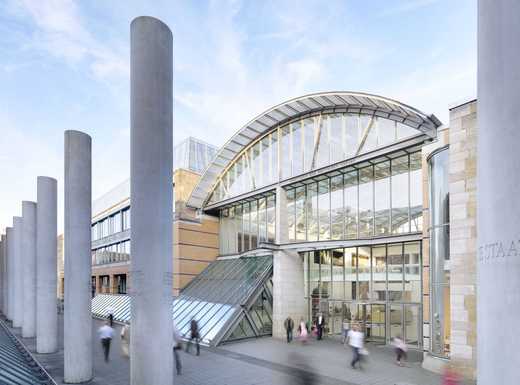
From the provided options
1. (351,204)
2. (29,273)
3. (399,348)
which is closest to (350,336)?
(399,348)

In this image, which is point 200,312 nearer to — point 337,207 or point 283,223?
point 283,223

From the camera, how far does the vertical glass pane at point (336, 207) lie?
20453mm

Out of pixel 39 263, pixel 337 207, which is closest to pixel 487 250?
pixel 39 263

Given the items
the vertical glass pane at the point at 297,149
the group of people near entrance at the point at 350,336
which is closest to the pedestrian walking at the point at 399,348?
the group of people near entrance at the point at 350,336

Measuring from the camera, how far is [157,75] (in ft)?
26.6

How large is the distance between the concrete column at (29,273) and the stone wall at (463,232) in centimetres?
1847

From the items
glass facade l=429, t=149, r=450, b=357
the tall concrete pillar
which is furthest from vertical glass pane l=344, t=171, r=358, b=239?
Answer: the tall concrete pillar

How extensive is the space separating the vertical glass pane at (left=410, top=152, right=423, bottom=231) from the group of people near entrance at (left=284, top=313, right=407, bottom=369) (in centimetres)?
478

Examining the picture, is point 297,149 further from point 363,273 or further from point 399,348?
point 399,348

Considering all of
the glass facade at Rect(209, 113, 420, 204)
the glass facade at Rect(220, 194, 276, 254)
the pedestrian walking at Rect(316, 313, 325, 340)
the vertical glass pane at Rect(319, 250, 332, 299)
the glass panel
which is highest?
the glass facade at Rect(209, 113, 420, 204)

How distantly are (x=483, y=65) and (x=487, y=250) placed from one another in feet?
5.62

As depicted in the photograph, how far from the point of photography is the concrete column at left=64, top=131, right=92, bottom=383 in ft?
37.1

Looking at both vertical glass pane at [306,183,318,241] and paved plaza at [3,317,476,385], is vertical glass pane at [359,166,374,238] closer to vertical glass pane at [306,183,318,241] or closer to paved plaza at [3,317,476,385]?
vertical glass pane at [306,183,318,241]

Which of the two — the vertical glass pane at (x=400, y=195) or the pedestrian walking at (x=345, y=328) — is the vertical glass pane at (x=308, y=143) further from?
the pedestrian walking at (x=345, y=328)
